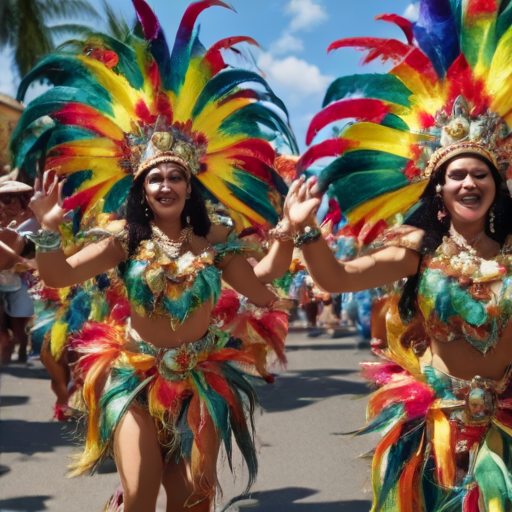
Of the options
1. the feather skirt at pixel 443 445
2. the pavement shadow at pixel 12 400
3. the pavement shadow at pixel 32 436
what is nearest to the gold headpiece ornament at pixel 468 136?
the feather skirt at pixel 443 445

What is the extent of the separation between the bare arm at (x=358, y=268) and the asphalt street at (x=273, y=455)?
0.85 m

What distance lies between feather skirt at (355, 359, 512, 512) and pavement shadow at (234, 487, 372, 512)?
1568 millimetres

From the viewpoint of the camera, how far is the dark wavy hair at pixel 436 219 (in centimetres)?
353

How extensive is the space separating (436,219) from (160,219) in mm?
1357

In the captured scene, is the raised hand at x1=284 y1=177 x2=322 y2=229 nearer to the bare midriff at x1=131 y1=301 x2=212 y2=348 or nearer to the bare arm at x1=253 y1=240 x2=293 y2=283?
the bare arm at x1=253 y1=240 x2=293 y2=283

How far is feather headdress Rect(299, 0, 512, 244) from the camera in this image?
3523 mm

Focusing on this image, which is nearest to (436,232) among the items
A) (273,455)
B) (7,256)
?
(7,256)

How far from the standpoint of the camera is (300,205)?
3344 millimetres

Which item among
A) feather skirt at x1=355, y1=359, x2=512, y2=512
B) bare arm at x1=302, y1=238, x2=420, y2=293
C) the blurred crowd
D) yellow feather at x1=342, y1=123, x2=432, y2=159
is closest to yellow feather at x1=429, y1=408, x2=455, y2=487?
feather skirt at x1=355, y1=359, x2=512, y2=512

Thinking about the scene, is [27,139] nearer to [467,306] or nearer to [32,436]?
[467,306]

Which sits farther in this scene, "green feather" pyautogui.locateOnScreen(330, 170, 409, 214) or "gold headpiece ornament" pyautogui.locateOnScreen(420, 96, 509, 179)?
"green feather" pyautogui.locateOnScreen(330, 170, 409, 214)

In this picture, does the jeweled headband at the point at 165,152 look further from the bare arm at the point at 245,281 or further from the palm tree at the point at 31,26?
the palm tree at the point at 31,26

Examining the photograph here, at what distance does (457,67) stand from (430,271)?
886mm

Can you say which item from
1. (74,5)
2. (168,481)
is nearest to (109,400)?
(168,481)
